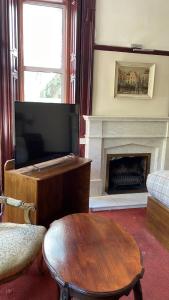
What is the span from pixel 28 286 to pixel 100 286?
0.90m

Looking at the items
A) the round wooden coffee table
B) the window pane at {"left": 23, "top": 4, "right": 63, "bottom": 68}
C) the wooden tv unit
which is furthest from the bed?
the window pane at {"left": 23, "top": 4, "right": 63, "bottom": 68}

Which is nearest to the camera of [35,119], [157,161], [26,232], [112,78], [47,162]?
[26,232]

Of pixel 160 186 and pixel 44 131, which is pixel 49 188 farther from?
Answer: pixel 160 186

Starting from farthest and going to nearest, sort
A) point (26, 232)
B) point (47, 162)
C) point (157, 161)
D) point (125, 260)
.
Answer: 1. point (157, 161)
2. point (47, 162)
3. point (26, 232)
4. point (125, 260)

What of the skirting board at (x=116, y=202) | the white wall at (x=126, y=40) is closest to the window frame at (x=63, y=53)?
the white wall at (x=126, y=40)

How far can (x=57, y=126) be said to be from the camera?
2.28m

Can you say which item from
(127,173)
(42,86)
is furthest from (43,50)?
(127,173)

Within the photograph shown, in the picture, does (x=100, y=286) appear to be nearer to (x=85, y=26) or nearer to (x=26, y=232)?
(x=26, y=232)

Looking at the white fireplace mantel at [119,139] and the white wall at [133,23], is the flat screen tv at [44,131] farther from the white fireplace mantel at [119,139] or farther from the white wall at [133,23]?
the white wall at [133,23]

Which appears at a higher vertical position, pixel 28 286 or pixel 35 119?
pixel 35 119

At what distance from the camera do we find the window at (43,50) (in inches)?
117

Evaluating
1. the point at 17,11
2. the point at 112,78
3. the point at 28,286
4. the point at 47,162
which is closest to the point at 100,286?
the point at 28,286

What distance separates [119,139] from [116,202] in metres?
0.80

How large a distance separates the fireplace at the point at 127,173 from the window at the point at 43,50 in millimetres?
1189
